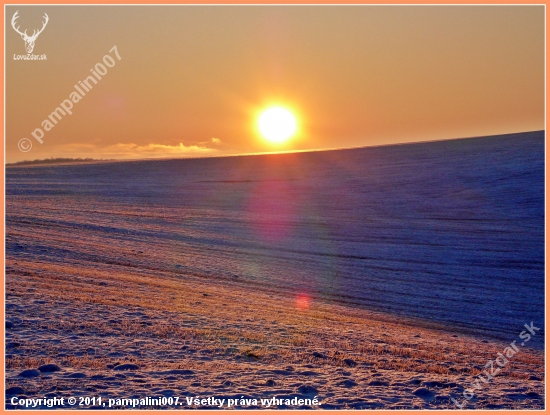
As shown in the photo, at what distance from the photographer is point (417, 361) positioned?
330 inches

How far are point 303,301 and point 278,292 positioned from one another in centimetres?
86

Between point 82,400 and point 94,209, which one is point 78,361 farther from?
point 94,209

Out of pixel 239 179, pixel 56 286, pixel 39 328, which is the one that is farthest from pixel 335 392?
pixel 239 179

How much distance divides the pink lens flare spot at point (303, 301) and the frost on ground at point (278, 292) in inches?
3.1

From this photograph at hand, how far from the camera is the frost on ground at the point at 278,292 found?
7020 mm

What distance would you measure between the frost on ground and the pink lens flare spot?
8 cm

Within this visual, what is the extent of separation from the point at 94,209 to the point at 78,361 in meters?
16.6

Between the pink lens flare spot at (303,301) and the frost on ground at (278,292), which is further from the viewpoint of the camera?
the pink lens flare spot at (303,301)

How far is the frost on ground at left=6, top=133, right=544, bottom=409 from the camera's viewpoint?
702 cm

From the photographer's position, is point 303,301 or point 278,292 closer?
point 303,301

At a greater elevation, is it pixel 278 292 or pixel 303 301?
pixel 278 292

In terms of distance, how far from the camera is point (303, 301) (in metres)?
12.3

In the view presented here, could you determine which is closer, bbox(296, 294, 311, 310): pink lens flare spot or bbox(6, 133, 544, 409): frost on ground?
bbox(6, 133, 544, 409): frost on ground

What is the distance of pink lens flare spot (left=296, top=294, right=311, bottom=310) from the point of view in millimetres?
11638
